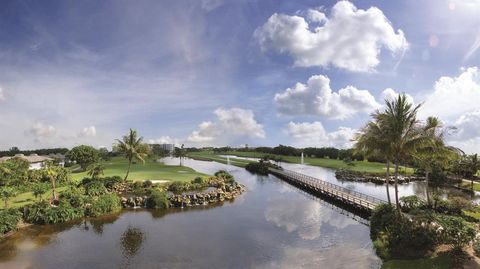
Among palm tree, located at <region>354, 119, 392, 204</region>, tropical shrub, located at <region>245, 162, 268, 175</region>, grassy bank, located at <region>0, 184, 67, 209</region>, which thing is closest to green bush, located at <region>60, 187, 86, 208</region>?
grassy bank, located at <region>0, 184, 67, 209</region>

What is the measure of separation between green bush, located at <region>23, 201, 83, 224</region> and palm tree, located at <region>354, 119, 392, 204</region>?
30822mm

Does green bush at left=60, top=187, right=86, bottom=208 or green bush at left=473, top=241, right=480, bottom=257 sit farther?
green bush at left=60, top=187, right=86, bottom=208

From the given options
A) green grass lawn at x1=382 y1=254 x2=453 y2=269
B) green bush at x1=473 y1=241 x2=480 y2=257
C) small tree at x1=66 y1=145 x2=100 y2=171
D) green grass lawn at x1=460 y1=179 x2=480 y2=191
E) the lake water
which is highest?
small tree at x1=66 y1=145 x2=100 y2=171

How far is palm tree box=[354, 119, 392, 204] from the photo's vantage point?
2689 centimetres

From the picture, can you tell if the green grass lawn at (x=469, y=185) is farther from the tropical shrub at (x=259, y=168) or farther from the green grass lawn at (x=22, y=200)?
the green grass lawn at (x=22, y=200)

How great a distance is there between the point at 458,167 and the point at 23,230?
77006mm

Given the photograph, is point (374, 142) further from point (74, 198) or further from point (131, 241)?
point (74, 198)

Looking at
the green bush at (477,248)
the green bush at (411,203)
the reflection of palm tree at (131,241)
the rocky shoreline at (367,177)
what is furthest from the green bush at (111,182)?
the rocky shoreline at (367,177)

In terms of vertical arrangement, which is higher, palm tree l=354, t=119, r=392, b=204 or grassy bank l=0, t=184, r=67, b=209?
palm tree l=354, t=119, r=392, b=204

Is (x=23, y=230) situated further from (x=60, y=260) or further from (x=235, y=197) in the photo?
(x=235, y=197)

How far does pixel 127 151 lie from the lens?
57.3 meters

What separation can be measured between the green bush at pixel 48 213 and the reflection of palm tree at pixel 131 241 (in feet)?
24.8

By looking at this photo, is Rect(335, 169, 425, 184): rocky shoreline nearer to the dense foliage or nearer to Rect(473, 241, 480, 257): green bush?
the dense foliage

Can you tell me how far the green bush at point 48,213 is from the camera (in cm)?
3253
